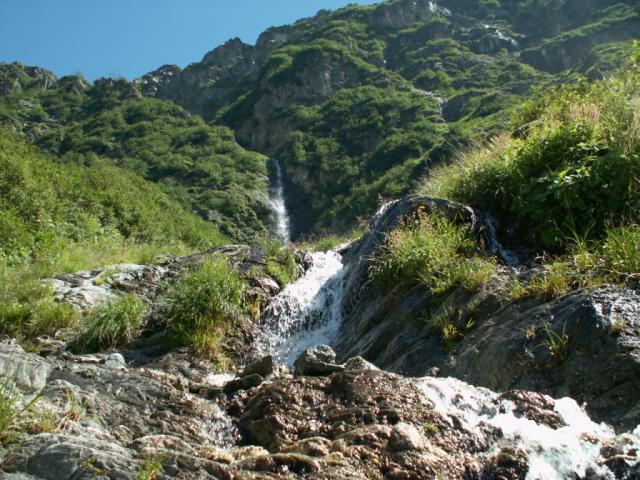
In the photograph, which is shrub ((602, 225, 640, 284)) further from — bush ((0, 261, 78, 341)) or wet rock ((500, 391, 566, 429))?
bush ((0, 261, 78, 341))

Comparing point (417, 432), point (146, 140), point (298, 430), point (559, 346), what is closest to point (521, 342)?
point (559, 346)

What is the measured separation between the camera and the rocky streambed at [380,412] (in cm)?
362

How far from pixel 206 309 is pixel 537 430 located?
5.86 m

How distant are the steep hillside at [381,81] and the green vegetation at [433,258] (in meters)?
23.7

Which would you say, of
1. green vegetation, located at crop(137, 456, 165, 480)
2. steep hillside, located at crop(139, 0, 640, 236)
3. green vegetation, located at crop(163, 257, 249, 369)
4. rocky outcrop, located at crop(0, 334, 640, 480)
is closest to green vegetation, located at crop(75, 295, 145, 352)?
green vegetation, located at crop(163, 257, 249, 369)

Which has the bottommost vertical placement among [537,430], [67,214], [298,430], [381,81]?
[537,430]

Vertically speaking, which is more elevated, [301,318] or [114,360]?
[114,360]

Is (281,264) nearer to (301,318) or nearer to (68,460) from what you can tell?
(301,318)

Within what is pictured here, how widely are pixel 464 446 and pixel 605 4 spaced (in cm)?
7253

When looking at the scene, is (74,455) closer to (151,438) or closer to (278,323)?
(151,438)

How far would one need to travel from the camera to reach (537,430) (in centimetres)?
419

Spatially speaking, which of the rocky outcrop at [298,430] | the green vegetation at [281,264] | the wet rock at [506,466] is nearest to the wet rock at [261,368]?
the rocky outcrop at [298,430]

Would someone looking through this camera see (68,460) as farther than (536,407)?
No

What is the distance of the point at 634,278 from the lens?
5.49m
